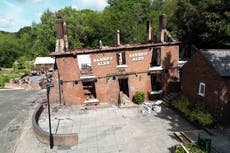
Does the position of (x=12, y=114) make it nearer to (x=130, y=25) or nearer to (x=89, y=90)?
(x=89, y=90)

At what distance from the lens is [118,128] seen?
50.0 feet

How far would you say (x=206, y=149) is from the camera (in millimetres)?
11156

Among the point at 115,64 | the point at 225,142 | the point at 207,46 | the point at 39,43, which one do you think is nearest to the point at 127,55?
the point at 115,64

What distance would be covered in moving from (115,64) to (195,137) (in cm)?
981

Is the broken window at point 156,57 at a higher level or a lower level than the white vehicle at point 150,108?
higher

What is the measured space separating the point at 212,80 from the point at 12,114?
17.9 m

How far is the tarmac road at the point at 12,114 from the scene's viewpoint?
14.8 metres

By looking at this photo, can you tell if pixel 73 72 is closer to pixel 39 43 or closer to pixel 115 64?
pixel 115 64

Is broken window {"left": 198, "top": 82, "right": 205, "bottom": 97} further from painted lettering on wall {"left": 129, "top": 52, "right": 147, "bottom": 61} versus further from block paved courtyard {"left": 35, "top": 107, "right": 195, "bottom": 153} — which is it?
painted lettering on wall {"left": 129, "top": 52, "right": 147, "bottom": 61}

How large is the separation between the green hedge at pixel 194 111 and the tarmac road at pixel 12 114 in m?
12.7

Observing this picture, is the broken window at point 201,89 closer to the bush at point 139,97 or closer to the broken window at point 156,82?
the broken window at point 156,82

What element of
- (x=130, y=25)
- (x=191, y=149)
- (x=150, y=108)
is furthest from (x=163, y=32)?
(x=130, y=25)

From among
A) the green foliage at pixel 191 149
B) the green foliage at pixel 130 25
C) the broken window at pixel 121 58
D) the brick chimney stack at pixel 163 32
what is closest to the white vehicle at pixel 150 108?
the broken window at pixel 121 58

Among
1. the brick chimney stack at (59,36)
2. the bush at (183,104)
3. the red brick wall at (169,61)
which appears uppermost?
the brick chimney stack at (59,36)
